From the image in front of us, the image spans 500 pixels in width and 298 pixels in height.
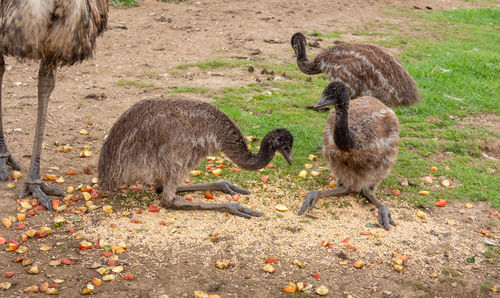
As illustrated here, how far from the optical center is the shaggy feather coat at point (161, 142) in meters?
4.79

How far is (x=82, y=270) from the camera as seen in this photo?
162 inches

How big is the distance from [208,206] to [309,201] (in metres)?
1.02

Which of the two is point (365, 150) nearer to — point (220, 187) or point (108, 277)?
point (220, 187)

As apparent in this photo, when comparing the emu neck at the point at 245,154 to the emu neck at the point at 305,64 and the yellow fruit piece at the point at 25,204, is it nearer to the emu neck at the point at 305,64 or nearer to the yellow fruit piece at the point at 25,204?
the yellow fruit piece at the point at 25,204

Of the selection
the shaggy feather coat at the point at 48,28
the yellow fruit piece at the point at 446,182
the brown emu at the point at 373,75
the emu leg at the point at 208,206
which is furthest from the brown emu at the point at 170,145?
the brown emu at the point at 373,75

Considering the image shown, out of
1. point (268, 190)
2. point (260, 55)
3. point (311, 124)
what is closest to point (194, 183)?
point (268, 190)

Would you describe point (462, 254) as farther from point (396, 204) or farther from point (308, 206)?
point (308, 206)

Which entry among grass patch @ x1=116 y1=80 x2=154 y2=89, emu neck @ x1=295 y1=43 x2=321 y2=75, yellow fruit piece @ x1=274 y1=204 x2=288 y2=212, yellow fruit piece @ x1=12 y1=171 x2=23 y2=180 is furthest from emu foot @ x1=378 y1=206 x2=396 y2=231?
grass patch @ x1=116 y1=80 x2=154 y2=89

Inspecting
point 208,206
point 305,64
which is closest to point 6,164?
point 208,206

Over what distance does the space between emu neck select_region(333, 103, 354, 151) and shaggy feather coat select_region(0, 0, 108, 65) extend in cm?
235

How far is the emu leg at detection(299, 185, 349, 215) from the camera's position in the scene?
17.3 ft

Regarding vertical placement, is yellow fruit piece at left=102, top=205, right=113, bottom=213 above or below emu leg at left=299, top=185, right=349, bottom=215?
below

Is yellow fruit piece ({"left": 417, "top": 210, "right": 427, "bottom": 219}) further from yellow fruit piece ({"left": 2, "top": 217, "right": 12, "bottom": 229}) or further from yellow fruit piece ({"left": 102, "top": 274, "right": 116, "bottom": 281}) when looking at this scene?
yellow fruit piece ({"left": 2, "top": 217, "right": 12, "bottom": 229})

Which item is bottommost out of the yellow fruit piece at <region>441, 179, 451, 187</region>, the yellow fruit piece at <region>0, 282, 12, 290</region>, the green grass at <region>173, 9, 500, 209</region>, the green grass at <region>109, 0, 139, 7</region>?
the yellow fruit piece at <region>0, 282, 12, 290</region>
